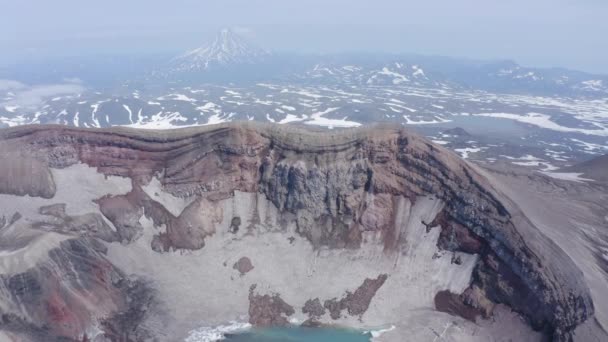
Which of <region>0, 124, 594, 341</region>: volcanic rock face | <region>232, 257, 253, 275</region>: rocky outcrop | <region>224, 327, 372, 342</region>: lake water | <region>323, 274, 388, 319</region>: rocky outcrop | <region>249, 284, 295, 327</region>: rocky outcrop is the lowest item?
<region>224, 327, 372, 342</region>: lake water

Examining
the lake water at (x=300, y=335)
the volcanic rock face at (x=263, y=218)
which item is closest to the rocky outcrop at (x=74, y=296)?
the volcanic rock face at (x=263, y=218)

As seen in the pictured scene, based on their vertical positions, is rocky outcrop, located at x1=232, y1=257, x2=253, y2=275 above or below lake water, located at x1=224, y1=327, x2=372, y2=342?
above

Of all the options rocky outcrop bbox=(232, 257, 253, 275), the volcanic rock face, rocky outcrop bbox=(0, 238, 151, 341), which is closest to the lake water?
the volcanic rock face

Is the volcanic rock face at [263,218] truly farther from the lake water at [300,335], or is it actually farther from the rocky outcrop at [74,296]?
the lake water at [300,335]

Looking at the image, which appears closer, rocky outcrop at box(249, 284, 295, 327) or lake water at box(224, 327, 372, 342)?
lake water at box(224, 327, 372, 342)

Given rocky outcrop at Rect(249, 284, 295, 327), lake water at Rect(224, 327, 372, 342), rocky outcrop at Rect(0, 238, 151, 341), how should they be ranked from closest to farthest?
rocky outcrop at Rect(0, 238, 151, 341), lake water at Rect(224, 327, 372, 342), rocky outcrop at Rect(249, 284, 295, 327)

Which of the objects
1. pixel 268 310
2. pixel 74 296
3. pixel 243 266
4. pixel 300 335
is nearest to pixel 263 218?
pixel 243 266

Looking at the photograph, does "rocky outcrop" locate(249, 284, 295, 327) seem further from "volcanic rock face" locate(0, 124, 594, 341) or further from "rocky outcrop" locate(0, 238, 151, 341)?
"rocky outcrop" locate(0, 238, 151, 341)
